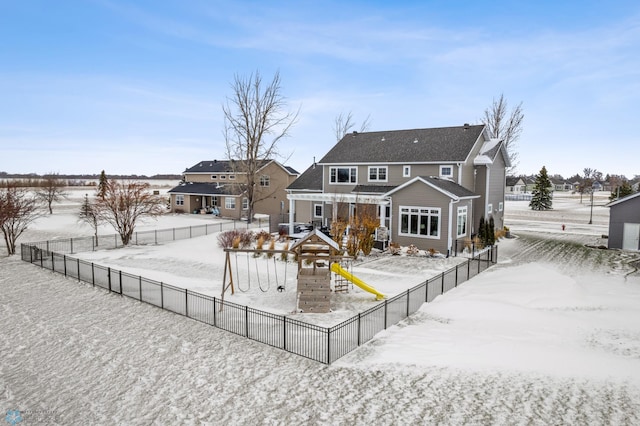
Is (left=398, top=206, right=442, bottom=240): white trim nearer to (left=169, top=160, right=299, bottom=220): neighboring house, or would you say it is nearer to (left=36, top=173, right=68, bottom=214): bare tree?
(left=169, top=160, right=299, bottom=220): neighboring house

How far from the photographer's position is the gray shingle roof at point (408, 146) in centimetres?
3061

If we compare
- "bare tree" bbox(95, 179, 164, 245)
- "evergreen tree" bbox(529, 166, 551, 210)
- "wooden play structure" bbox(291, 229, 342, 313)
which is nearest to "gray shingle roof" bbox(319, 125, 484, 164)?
"bare tree" bbox(95, 179, 164, 245)

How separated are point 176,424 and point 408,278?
45.7 feet

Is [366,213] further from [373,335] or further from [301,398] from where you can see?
[301,398]

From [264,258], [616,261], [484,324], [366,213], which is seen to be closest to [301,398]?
[484,324]

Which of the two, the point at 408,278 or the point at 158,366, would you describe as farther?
the point at 408,278

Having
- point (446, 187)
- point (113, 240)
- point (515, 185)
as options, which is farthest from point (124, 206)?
point (515, 185)

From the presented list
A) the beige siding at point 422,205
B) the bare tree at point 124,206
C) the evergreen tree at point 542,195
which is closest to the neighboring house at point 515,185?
the evergreen tree at point 542,195

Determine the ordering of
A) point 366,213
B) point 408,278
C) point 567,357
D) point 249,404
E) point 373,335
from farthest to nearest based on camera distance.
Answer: point 366,213 < point 408,278 < point 373,335 < point 567,357 < point 249,404

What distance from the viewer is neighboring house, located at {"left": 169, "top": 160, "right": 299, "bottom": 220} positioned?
163 feet

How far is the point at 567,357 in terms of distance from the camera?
36.4 ft

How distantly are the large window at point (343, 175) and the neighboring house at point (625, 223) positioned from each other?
18141mm

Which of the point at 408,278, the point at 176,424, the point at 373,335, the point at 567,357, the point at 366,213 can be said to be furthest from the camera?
the point at 366,213

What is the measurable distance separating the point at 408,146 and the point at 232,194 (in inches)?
961
